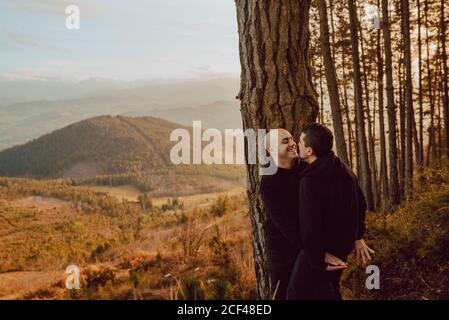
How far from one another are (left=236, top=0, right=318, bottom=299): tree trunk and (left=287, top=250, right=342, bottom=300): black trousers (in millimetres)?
638

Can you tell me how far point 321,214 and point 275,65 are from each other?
4.17ft

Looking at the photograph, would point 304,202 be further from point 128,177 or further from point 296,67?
point 128,177

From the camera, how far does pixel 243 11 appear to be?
136 inches

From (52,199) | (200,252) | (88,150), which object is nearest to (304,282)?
(200,252)

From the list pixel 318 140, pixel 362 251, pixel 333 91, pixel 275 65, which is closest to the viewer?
pixel 318 140

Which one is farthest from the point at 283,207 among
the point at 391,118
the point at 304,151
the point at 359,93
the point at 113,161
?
the point at 113,161

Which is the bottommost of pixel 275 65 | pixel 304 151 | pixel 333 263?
pixel 333 263

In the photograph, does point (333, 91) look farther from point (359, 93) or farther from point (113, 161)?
point (113, 161)

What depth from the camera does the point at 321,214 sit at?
2732mm

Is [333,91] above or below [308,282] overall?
above

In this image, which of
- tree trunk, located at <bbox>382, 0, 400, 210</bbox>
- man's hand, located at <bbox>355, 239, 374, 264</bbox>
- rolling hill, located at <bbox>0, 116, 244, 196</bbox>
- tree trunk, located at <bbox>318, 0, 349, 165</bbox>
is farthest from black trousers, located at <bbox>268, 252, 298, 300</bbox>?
rolling hill, located at <bbox>0, 116, 244, 196</bbox>

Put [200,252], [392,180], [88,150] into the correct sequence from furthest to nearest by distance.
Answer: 1. [88,150]
2. [392,180]
3. [200,252]

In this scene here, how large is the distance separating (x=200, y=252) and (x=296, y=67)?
581 cm

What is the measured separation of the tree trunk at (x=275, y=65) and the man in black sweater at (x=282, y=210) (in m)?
0.31
